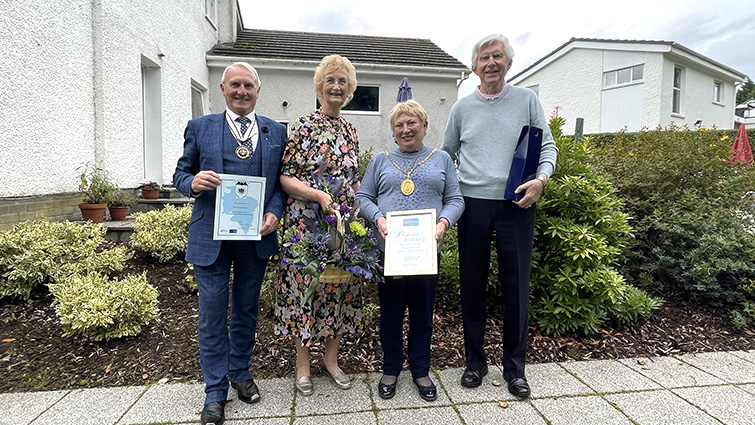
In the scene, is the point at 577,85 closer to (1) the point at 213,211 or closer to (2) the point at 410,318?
(2) the point at 410,318

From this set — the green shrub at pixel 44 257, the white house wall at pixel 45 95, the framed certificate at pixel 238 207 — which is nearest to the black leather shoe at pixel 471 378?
the framed certificate at pixel 238 207

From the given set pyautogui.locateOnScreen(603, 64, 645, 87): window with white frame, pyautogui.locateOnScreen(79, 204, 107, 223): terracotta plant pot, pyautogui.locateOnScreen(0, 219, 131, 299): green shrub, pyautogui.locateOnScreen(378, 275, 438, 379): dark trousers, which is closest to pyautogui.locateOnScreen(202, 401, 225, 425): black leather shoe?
pyautogui.locateOnScreen(378, 275, 438, 379): dark trousers

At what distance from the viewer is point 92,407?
2270 mm

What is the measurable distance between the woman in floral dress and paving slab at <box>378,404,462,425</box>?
38cm

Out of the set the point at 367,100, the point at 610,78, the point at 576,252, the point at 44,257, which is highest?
the point at 610,78

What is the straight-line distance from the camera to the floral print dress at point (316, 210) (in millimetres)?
2279

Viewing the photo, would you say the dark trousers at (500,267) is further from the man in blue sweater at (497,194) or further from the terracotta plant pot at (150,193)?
the terracotta plant pot at (150,193)

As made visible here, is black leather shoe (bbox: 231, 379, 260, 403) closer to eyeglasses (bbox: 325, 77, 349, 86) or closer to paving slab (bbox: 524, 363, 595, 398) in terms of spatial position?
paving slab (bbox: 524, 363, 595, 398)

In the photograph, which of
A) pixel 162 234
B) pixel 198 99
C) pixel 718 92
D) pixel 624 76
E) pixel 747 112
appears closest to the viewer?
pixel 162 234

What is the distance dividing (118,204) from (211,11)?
7.88 meters

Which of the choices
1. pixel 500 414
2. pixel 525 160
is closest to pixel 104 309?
pixel 500 414

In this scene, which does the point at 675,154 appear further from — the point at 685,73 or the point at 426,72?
the point at 685,73

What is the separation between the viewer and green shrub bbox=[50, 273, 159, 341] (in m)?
2.88

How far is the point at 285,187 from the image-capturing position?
2.27 metres
